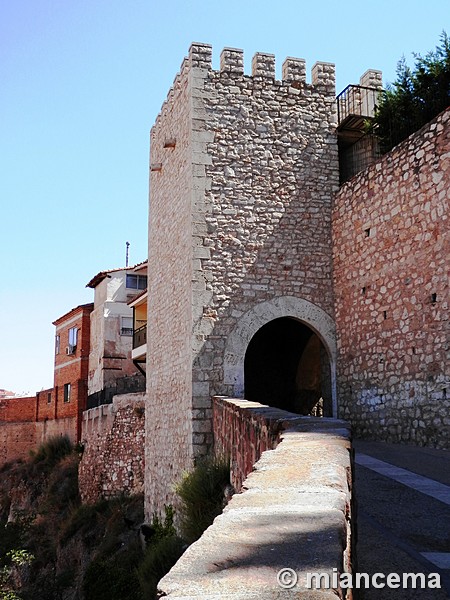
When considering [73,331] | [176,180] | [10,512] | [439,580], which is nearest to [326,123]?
[176,180]

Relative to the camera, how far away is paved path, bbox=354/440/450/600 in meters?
3.55

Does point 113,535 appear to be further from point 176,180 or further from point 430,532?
point 430,532

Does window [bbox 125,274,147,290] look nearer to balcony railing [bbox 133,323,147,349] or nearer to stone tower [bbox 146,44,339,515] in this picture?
balcony railing [bbox 133,323,147,349]

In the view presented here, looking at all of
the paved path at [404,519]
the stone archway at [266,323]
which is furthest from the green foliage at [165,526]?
the paved path at [404,519]

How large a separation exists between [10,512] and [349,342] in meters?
17.1

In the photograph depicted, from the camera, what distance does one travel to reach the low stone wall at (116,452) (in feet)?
61.1

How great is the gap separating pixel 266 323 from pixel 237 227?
169 cm

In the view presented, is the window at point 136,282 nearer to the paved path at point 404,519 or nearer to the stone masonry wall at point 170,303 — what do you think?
the stone masonry wall at point 170,303

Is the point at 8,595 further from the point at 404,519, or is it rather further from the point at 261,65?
the point at 404,519

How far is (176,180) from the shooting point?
12.4 meters

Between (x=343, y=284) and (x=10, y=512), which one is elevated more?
(x=343, y=284)

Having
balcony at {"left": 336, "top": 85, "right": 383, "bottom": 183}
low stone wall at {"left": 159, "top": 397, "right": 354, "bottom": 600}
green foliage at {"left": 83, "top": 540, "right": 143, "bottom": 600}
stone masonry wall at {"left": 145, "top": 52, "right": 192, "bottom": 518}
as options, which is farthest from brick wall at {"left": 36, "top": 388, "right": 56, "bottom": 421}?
low stone wall at {"left": 159, "top": 397, "right": 354, "bottom": 600}

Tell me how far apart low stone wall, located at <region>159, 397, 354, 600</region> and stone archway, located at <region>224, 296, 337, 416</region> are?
21.9ft

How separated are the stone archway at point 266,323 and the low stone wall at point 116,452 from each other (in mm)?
8314
